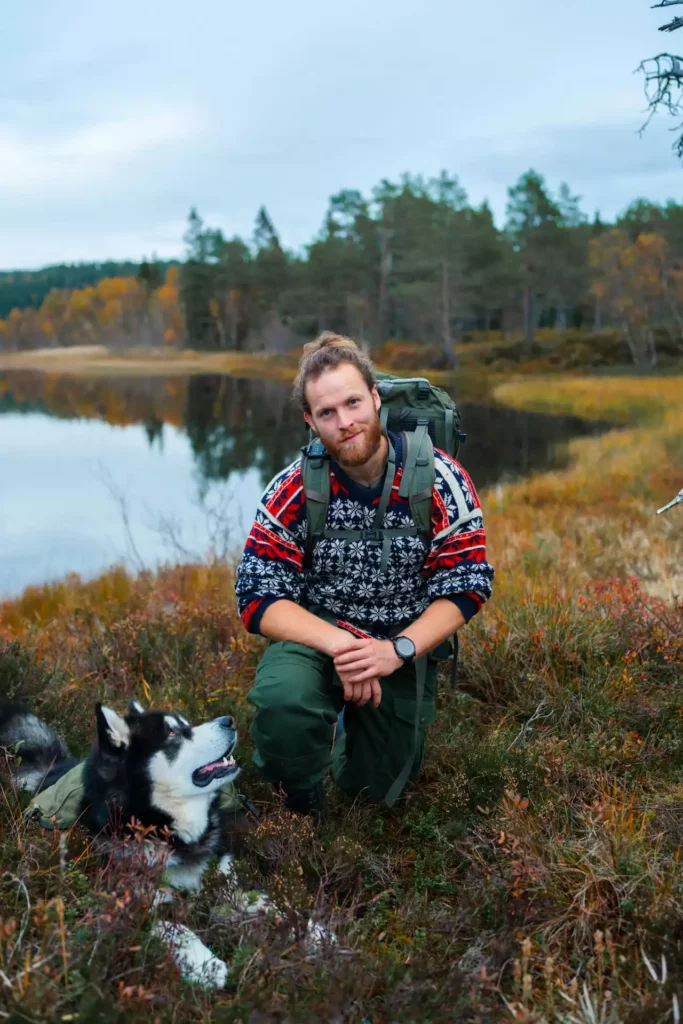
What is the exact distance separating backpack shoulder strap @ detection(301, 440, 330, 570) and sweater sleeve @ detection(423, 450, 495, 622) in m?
0.52

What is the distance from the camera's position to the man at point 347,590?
12.5 feet

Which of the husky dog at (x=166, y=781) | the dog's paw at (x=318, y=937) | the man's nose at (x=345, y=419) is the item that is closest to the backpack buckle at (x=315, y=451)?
the man's nose at (x=345, y=419)

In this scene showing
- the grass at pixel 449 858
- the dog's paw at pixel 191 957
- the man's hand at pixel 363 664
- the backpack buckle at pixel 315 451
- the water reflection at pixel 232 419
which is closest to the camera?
the grass at pixel 449 858

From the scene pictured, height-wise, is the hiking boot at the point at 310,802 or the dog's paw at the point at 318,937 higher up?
the dog's paw at the point at 318,937

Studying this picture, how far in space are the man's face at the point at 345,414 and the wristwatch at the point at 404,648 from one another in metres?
0.84

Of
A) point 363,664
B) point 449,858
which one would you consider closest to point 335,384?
point 363,664

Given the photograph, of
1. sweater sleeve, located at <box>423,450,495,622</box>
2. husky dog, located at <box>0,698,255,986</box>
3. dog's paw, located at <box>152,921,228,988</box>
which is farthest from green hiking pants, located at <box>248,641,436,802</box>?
dog's paw, located at <box>152,921,228,988</box>

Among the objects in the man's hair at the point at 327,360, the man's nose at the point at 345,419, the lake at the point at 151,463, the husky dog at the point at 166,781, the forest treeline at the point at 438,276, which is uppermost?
the forest treeline at the point at 438,276

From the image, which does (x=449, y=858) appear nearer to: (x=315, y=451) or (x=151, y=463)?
(x=315, y=451)

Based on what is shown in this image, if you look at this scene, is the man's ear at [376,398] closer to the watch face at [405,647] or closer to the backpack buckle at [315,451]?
the backpack buckle at [315,451]

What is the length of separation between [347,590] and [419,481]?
65 centimetres

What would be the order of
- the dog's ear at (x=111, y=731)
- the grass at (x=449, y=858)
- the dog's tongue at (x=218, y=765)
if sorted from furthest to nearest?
1. the dog's tongue at (x=218, y=765)
2. the dog's ear at (x=111, y=731)
3. the grass at (x=449, y=858)

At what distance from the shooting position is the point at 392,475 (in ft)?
12.8

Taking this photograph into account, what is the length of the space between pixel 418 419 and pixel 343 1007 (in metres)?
2.59
